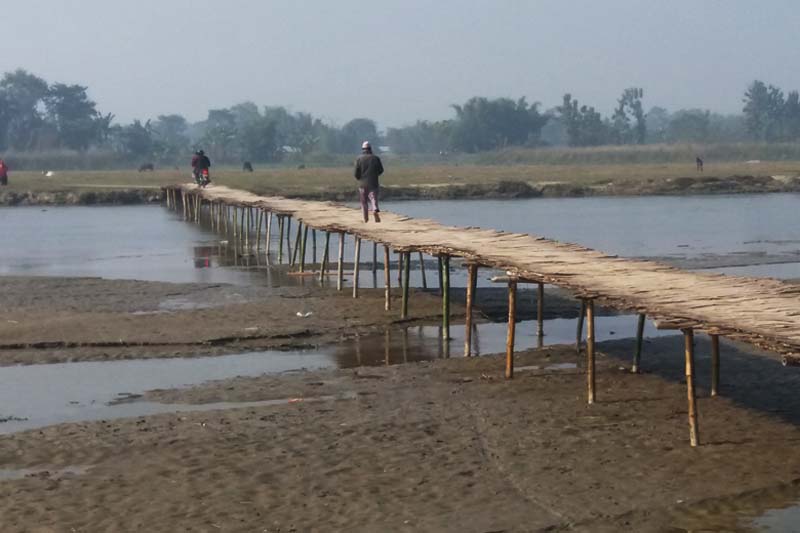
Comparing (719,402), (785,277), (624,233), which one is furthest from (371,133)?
(719,402)

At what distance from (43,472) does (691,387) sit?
15.9ft

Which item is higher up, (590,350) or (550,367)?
(590,350)

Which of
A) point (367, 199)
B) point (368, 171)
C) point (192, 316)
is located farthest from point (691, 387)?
point (367, 199)

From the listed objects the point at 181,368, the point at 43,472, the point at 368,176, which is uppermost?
the point at 368,176

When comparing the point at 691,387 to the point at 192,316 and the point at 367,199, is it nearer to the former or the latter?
the point at 192,316

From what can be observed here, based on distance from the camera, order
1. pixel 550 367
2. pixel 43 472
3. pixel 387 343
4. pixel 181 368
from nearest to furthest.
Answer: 1. pixel 43 472
2. pixel 550 367
3. pixel 181 368
4. pixel 387 343

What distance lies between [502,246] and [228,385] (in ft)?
13.7

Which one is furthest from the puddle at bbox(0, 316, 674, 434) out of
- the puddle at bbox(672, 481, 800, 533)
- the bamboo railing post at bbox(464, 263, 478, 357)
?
the puddle at bbox(672, 481, 800, 533)

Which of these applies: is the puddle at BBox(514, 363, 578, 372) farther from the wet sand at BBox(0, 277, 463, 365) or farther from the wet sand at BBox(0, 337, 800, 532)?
the wet sand at BBox(0, 277, 463, 365)

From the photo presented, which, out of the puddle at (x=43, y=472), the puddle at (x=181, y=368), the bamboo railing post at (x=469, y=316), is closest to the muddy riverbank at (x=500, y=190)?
the puddle at (x=181, y=368)

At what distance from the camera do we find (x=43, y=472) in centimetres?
990

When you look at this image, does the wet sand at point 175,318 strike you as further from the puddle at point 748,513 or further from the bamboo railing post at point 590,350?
the puddle at point 748,513

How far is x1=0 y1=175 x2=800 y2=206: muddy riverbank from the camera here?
182 ft

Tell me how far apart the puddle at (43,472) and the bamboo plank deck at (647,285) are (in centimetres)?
443
